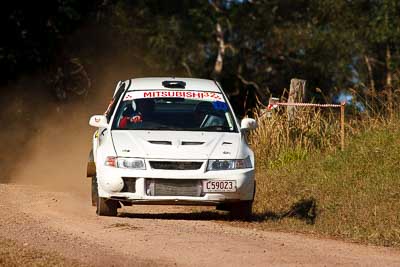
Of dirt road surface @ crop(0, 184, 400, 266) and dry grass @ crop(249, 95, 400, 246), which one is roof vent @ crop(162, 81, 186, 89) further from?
dry grass @ crop(249, 95, 400, 246)

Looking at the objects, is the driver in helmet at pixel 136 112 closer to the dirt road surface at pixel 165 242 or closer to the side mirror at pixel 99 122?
the side mirror at pixel 99 122

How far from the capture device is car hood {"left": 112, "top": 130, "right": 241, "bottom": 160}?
13.2 m

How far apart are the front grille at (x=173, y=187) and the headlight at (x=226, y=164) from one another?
241 mm

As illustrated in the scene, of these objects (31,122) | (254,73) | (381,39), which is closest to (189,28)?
(254,73)

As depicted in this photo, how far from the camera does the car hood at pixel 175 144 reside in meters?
13.2

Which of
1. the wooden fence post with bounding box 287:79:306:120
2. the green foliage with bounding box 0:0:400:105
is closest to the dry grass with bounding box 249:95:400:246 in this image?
the wooden fence post with bounding box 287:79:306:120

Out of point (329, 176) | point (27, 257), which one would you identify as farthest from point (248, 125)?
point (27, 257)

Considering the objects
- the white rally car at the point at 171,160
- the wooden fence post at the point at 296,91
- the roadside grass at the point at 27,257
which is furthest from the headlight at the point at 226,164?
the wooden fence post at the point at 296,91

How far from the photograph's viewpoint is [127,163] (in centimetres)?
1317

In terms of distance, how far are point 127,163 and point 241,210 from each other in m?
1.62

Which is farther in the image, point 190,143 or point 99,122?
point 99,122

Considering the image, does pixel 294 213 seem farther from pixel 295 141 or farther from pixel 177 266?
pixel 177 266

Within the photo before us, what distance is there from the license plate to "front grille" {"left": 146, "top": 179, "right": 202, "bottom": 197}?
3.1 inches

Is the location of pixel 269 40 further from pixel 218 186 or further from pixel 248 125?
pixel 218 186
